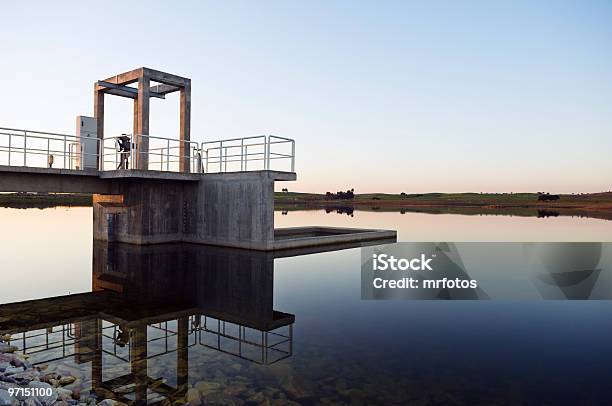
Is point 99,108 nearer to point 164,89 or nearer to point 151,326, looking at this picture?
point 164,89

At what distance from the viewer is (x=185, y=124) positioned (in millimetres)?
22578

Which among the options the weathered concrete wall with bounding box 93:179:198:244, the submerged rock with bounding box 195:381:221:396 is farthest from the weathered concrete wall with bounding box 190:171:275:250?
the submerged rock with bounding box 195:381:221:396

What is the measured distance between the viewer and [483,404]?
212 inches

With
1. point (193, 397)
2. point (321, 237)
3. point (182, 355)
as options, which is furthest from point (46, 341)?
point (321, 237)

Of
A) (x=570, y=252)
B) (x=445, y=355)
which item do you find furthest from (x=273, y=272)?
(x=570, y=252)

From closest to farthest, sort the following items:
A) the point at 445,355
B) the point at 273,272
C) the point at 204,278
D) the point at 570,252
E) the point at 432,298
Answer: the point at 445,355, the point at 432,298, the point at 204,278, the point at 273,272, the point at 570,252

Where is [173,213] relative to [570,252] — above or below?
above

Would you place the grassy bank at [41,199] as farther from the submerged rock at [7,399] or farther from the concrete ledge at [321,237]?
the submerged rock at [7,399]

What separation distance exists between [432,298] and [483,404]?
6.32 metres

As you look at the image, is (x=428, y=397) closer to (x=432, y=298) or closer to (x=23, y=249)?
(x=432, y=298)

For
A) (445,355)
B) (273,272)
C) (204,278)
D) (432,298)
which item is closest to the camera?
(445,355)
